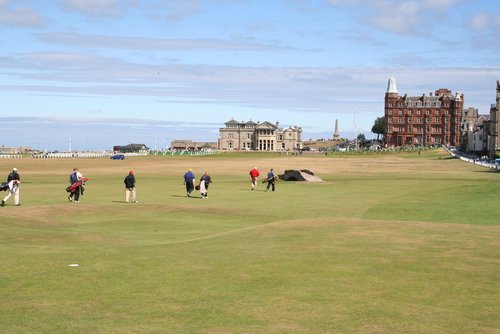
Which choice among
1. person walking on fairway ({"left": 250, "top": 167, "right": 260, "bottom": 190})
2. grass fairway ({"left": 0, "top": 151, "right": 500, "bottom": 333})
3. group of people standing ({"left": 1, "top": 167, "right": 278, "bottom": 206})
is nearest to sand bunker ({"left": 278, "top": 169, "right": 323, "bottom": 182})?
person walking on fairway ({"left": 250, "top": 167, "right": 260, "bottom": 190})

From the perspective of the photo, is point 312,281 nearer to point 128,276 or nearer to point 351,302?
point 351,302

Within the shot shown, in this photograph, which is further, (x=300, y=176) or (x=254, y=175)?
(x=300, y=176)

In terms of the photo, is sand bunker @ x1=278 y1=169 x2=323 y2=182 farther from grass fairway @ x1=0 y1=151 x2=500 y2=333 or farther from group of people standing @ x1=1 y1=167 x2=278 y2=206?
grass fairway @ x1=0 y1=151 x2=500 y2=333

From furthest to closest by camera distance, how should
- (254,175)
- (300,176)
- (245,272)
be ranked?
(300,176) → (254,175) → (245,272)

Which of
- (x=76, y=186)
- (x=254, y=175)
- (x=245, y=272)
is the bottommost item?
(x=245, y=272)

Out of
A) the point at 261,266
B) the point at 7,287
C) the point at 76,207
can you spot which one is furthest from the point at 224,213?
the point at 7,287

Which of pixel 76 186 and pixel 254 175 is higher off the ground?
pixel 254 175

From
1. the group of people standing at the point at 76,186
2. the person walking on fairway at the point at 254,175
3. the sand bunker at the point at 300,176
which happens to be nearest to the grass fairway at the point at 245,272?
the group of people standing at the point at 76,186

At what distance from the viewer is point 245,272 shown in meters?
17.8

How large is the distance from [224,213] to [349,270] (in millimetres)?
17567

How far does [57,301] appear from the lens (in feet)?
47.5

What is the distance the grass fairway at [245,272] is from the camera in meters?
13.2

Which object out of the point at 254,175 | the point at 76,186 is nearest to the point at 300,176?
the point at 254,175

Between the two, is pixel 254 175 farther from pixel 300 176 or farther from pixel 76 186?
pixel 76 186
